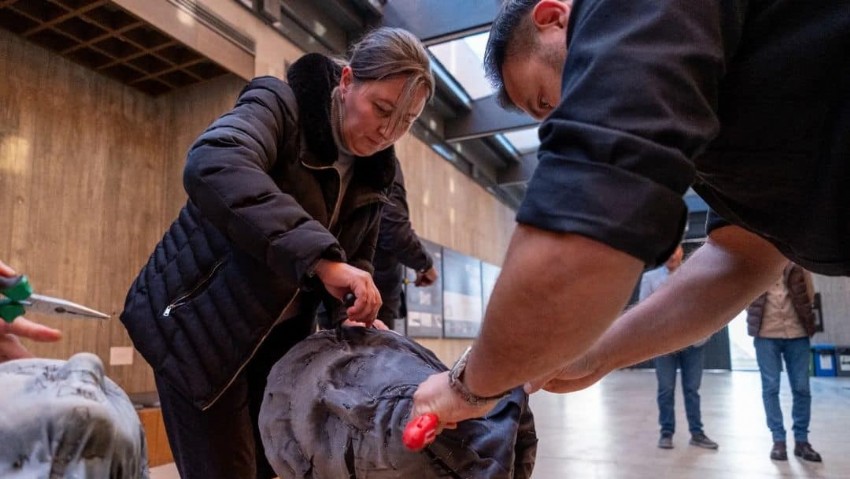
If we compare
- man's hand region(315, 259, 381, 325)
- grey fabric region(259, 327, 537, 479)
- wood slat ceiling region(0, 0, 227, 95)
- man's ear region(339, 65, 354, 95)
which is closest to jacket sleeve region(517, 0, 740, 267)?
grey fabric region(259, 327, 537, 479)

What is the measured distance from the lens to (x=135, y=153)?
4.72 m

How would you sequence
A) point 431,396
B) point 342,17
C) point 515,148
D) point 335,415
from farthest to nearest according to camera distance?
point 515,148 < point 342,17 < point 335,415 < point 431,396

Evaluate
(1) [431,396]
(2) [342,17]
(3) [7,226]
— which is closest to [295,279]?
(1) [431,396]

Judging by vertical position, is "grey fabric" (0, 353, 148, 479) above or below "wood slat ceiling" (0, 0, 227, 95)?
below

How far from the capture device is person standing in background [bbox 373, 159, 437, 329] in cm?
311

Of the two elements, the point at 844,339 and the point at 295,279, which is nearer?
the point at 295,279

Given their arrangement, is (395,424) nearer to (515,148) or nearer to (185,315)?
(185,315)

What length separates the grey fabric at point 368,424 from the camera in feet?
3.14

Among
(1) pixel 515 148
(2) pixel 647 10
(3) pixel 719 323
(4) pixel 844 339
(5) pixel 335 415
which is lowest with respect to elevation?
(4) pixel 844 339

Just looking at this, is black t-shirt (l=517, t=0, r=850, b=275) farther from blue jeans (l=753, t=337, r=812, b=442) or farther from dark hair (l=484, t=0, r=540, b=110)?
blue jeans (l=753, t=337, r=812, b=442)

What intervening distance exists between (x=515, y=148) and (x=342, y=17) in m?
5.74

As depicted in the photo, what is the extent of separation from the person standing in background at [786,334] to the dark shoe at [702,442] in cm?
38

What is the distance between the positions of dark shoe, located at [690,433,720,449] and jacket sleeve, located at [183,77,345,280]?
3.62 meters

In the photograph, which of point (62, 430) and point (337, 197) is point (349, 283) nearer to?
point (337, 197)
